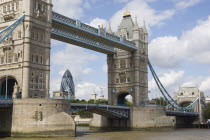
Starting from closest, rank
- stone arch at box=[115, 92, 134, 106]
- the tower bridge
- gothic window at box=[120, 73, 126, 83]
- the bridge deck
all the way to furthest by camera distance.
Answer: the tower bridge, the bridge deck, gothic window at box=[120, 73, 126, 83], stone arch at box=[115, 92, 134, 106]

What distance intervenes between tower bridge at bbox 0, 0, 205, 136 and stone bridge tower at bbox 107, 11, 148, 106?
23 cm

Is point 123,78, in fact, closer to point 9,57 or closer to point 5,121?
point 9,57

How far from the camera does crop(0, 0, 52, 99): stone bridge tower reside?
50.9 metres

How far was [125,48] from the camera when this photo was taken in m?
75.2

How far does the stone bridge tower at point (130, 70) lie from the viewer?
3000 inches

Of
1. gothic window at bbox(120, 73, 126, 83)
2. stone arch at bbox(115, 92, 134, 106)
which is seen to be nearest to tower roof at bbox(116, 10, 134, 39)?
gothic window at bbox(120, 73, 126, 83)

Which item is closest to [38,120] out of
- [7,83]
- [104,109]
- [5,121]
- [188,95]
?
[5,121]

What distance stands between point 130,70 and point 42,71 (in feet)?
92.4

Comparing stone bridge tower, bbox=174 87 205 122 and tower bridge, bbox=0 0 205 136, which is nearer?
tower bridge, bbox=0 0 205 136

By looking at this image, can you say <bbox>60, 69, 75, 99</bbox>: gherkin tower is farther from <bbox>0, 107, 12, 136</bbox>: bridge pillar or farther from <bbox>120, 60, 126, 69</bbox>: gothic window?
<bbox>0, 107, 12, 136</bbox>: bridge pillar

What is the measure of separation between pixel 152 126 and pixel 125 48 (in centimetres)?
1825

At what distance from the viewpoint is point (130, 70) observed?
253 ft

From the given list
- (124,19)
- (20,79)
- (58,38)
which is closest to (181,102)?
(124,19)

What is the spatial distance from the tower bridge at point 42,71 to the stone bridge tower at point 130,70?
0.23 m
